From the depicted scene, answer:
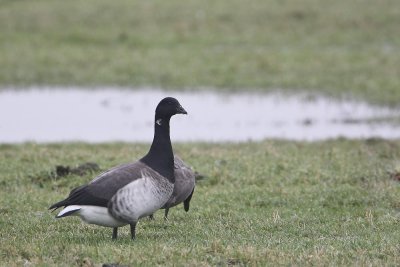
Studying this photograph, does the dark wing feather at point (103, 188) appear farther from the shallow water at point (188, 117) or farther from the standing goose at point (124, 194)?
the shallow water at point (188, 117)

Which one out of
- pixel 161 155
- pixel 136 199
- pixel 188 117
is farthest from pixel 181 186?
pixel 188 117

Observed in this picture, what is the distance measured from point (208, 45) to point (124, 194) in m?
26.4

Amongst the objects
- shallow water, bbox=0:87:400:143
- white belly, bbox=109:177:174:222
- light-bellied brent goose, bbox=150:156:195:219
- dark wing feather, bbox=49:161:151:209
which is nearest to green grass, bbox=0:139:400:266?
light-bellied brent goose, bbox=150:156:195:219

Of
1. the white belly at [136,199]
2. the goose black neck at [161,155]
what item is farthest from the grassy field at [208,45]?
the white belly at [136,199]

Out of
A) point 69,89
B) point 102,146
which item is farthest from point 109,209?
point 69,89

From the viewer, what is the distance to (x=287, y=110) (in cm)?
2703

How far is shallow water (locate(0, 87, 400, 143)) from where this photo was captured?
23.5 meters

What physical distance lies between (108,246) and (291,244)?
2.34m

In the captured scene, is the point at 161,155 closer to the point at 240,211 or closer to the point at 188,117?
the point at 240,211

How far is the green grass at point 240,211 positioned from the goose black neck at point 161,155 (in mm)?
923

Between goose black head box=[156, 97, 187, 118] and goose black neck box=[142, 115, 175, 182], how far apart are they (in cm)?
13

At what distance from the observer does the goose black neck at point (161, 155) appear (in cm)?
1110

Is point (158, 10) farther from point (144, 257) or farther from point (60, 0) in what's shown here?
point (144, 257)

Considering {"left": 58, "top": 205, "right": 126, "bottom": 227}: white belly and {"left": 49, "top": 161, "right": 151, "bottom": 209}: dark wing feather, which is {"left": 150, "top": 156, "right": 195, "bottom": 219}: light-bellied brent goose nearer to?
{"left": 49, "top": 161, "right": 151, "bottom": 209}: dark wing feather
